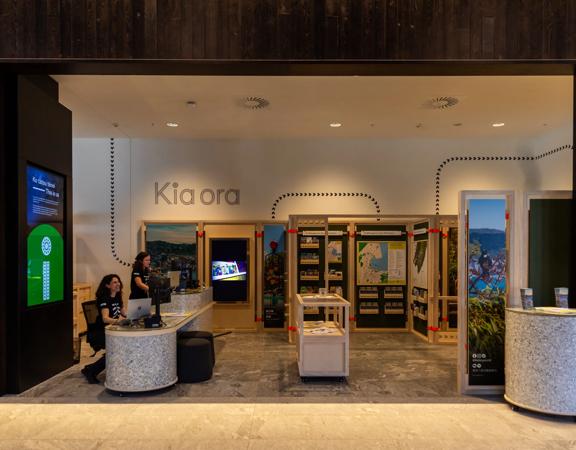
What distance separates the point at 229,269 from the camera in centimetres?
836

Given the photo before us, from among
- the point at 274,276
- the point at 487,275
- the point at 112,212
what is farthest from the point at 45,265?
the point at 487,275

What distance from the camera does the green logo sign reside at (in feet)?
15.9

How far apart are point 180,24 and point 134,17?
16.1 inches

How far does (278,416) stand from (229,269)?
442cm

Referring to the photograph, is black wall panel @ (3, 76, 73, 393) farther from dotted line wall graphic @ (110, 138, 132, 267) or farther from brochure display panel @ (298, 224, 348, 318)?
brochure display panel @ (298, 224, 348, 318)

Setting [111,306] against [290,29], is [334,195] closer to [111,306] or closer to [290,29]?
[111,306]

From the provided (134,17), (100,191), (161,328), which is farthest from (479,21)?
(100,191)

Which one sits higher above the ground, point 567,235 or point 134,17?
point 134,17

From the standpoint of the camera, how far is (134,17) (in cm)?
387

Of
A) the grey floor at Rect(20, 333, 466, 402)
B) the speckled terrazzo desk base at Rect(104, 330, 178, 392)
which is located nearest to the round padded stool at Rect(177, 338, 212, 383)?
the grey floor at Rect(20, 333, 466, 402)

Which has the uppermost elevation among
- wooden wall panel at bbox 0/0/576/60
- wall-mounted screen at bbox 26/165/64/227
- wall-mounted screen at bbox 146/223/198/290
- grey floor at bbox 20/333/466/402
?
wooden wall panel at bbox 0/0/576/60

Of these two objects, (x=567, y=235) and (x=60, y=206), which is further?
(x=60, y=206)

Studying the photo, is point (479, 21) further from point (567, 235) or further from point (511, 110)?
point (511, 110)

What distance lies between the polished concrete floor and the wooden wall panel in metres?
3.27
